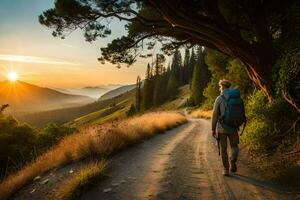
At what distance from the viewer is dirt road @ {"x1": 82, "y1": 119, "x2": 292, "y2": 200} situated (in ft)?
21.9

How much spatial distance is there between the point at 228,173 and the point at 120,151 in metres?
4.37

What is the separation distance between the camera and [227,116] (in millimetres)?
7902

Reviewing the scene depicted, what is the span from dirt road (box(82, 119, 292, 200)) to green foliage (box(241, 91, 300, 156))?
775 millimetres

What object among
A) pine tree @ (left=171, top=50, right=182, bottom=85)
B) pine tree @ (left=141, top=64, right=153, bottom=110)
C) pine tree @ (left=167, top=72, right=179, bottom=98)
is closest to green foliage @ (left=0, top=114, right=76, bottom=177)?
pine tree @ (left=141, top=64, right=153, bottom=110)

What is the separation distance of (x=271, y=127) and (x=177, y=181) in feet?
13.0

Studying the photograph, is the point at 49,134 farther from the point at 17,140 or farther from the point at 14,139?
the point at 14,139

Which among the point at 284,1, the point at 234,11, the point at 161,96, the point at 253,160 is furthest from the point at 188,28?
the point at 161,96

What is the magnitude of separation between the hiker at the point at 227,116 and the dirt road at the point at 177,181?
75cm

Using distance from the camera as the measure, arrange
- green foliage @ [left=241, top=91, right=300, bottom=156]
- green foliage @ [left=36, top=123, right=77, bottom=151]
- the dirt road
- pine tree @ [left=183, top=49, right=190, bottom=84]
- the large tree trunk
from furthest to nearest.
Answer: pine tree @ [left=183, top=49, right=190, bottom=84] < green foliage @ [left=36, top=123, right=77, bottom=151] < the large tree trunk < green foliage @ [left=241, top=91, right=300, bottom=156] < the dirt road

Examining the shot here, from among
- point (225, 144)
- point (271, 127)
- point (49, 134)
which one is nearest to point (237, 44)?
point (271, 127)

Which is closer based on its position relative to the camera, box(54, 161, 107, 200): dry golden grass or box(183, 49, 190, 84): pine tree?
box(54, 161, 107, 200): dry golden grass

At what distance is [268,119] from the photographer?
1024cm

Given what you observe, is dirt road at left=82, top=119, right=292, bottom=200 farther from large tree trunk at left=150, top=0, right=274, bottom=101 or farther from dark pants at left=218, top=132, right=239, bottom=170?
large tree trunk at left=150, top=0, right=274, bottom=101

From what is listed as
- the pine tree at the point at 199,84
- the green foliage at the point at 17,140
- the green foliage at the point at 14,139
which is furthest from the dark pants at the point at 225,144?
the pine tree at the point at 199,84
